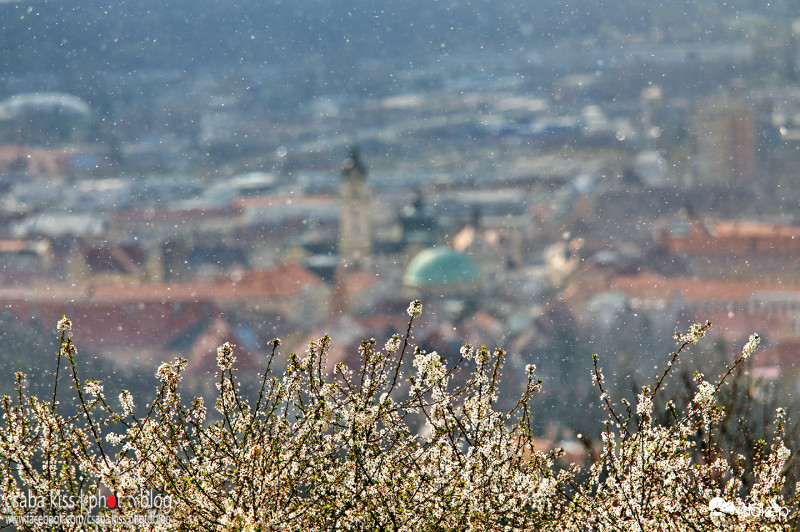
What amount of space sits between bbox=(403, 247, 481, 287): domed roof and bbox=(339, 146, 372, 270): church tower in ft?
9.28

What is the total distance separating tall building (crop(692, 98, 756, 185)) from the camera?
47.2 metres

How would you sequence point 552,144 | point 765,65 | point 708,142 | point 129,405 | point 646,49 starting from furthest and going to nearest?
1. point 646,49
2. point 765,65
3. point 552,144
4. point 708,142
5. point 129,405

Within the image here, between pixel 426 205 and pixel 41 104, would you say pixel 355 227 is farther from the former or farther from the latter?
pixel 41 104

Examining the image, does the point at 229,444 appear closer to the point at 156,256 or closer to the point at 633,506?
the point at 633,506

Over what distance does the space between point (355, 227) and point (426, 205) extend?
5849 mm

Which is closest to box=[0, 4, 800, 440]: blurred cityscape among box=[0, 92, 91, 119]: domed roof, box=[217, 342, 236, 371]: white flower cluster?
box=[0, 92, 91, 119]: domed roof

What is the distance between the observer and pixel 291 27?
7081 cm

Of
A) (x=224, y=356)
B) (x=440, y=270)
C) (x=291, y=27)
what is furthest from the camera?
(x=291, y=27)

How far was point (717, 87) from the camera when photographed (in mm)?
57875

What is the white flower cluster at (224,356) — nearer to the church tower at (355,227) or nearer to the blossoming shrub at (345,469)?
the blossoming shrub at (345,469)

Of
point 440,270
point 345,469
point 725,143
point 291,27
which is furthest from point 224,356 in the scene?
point 291,27

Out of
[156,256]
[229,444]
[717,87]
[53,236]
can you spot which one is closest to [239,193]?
[53,236]

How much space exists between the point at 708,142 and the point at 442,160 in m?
13.4

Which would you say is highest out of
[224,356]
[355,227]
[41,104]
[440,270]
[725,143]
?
[41,104]
